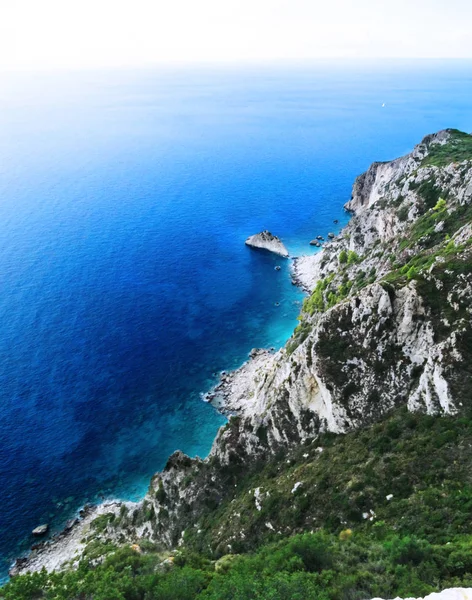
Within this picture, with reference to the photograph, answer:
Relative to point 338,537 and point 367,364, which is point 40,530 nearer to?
point 338,537

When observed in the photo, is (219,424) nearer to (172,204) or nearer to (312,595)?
(312,595)

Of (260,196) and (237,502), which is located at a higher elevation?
(260,196)

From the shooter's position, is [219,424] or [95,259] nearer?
[219,424]

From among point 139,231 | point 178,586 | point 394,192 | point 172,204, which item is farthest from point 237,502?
point 172,204

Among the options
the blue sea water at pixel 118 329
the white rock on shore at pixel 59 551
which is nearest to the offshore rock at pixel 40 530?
the blue sea water at pixel 118 329

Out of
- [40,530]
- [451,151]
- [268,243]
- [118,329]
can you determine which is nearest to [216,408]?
[40,530]

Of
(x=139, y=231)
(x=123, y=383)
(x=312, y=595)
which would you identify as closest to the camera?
(x=312, y=595)

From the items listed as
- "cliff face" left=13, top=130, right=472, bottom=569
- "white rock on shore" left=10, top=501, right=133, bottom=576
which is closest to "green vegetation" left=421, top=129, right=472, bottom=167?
"cliff face" left=13, top=130, right=472, bottom=569
